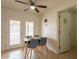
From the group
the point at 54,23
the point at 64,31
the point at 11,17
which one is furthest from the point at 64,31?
the point at 11,17

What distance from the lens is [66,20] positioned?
5578 millimetres

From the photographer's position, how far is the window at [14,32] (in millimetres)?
5902

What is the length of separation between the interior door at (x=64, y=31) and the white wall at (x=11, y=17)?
2553mm

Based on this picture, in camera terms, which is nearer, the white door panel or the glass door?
the white door panel

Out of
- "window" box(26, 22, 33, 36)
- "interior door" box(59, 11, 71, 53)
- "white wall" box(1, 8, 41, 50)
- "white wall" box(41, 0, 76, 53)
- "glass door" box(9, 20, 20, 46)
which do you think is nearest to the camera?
"white wall" box(41, 0, 76, 53)

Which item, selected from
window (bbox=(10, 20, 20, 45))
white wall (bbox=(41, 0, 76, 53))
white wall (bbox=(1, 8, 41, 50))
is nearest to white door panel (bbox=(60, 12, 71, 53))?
white wall (bbox=(41, 0, 76, 53))

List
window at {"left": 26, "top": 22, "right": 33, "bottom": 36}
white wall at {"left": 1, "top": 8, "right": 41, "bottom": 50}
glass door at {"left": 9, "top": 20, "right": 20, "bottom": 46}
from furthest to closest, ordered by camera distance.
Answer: window at {"left": 26, "top": 22, "right": 33, "bottom": 36}
glass door at {"left": 9, "top": 20, "right": 20, "bottom": 46}
white wall at {"left": 1, "top": 8, "right": 41, "bottom": 50}

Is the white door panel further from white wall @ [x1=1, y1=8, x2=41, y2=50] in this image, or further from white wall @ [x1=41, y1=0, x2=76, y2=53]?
white wall @ [x1=1, y1=8, x2=41, y2=50]

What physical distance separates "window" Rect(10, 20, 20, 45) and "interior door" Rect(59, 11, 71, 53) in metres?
2.74

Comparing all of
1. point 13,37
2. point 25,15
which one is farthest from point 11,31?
point 25,15

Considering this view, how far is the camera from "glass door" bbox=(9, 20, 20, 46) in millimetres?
5902

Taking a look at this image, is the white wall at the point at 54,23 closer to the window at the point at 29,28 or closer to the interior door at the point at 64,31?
the interior door at the point at 64,31

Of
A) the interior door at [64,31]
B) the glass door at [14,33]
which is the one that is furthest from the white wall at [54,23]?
the glass door at [14,33]

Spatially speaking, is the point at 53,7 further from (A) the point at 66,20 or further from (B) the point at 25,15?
(B) the point at 25,15
